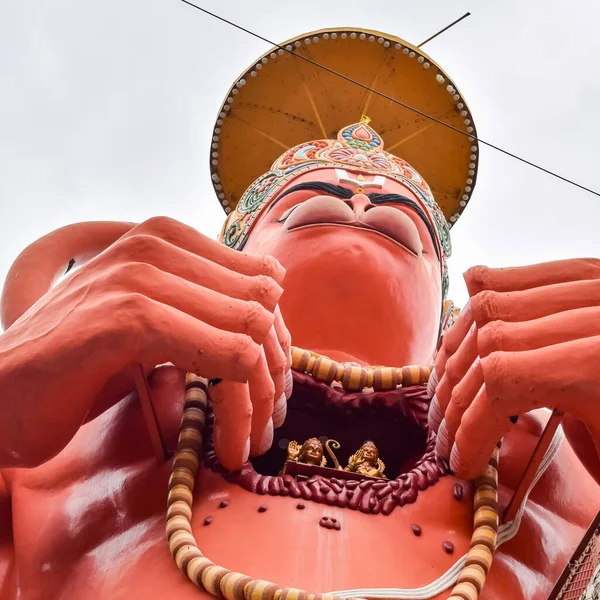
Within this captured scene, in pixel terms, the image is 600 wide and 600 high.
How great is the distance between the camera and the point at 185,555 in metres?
2.17

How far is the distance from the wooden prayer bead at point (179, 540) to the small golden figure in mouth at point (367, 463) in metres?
0.63

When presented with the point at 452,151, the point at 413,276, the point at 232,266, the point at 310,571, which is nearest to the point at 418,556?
the point at 310,571

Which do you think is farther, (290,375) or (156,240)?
(290,375)

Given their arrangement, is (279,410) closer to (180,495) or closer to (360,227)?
(180,495)

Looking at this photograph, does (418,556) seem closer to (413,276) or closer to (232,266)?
(232,266)

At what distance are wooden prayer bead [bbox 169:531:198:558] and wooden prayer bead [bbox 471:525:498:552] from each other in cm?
68

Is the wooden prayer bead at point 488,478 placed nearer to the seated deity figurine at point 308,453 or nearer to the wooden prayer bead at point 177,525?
the seated deity figurine at point 308,453

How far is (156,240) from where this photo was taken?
7.74ft

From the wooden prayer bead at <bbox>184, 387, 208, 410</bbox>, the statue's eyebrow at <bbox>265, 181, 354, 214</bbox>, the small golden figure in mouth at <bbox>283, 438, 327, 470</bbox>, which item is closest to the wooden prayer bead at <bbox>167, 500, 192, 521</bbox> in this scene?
the wooden prayer bead at <bbox>184, 387, 208, 410</bbox>

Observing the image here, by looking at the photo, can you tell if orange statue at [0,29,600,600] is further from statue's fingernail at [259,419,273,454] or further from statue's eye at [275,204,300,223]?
statue's eye at [275,204,300,223]

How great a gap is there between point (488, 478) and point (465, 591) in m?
0.40

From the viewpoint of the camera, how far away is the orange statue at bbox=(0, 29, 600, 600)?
2.11 meters

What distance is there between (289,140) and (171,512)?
3.55 m

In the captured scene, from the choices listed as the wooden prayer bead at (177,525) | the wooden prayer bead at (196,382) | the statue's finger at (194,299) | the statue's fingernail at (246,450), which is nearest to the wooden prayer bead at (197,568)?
the wooden prayer bead at (177,525)
